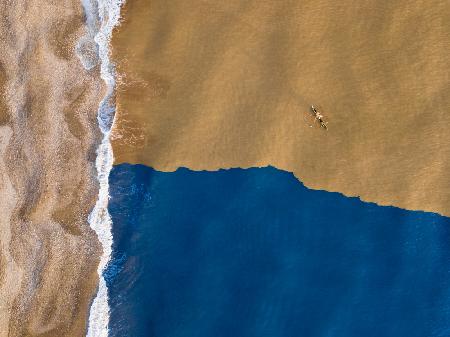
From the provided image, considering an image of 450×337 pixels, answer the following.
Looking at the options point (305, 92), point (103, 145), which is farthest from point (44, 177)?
point (305, 92)

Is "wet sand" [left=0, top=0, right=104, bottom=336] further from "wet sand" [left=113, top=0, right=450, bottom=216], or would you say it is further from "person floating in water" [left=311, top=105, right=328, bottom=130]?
"person floating in water" [left=311, top=105, right=328, bottom=130]

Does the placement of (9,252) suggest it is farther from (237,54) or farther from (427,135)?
(427,135)

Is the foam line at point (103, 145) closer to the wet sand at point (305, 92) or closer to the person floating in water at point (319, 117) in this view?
the wet sand at point (305, 92)

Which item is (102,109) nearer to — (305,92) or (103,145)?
(103,145)

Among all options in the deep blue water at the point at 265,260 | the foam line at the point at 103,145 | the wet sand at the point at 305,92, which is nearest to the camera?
the wet sand at the point at 305,92

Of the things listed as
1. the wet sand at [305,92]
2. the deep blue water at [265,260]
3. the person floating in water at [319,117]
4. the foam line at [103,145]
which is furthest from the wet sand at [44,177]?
the person floating in water at [319,117]

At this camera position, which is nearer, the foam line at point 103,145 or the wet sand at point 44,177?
the wet sand at point 44,177

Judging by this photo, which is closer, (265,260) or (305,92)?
(305,92)

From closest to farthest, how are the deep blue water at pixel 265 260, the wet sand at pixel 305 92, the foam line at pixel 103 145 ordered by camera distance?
the wet sand at pixel 305 92, the deep blue water at pixel 265 260, the foam line at pixel 103 145
